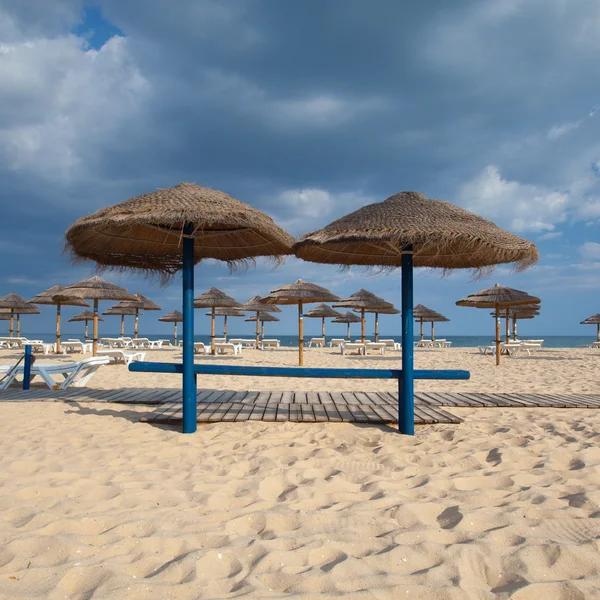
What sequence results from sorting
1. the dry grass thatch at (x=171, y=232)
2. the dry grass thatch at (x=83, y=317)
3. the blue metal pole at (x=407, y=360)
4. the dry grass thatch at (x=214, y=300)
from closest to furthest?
1. the dry grass thatch at (x=171, y=232)
2. the blue metal pole at (x=407, y=360)
3. the dry grass thatch at (x=214, y=300)
4. the dry grass thatch at (x=83, y=317)

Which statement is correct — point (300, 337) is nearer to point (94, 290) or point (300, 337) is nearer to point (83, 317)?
point (94, 290)

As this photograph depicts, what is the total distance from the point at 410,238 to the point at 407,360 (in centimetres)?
124

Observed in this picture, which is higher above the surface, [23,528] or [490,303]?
[490,303]

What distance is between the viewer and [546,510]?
2.40 metres

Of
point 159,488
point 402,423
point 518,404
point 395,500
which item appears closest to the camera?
point 395,500

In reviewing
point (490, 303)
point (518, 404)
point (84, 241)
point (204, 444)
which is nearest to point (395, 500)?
point (204, 444)

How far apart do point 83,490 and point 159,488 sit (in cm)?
46

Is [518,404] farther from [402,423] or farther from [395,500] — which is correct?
[395,500]

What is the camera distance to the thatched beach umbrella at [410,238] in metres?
3.79

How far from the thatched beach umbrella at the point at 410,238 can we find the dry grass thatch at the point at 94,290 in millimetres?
10987

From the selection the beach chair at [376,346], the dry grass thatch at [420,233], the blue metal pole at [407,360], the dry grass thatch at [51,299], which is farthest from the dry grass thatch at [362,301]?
the blue metal pole at [407,360]

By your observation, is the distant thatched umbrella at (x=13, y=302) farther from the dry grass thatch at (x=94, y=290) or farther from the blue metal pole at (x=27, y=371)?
the blue metal pole at (x=27, y=371)

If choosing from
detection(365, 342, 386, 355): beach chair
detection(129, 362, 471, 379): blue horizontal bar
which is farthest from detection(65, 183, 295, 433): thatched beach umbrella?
detection(365, 342, 386, 355): beach chair

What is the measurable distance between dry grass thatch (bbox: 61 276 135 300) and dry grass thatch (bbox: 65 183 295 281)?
9.28 m
